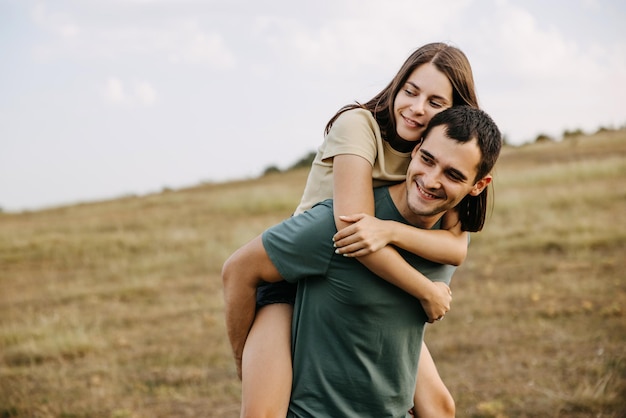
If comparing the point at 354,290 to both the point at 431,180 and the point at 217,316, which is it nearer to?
the point at 431,180

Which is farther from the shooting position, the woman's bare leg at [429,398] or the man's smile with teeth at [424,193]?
the woman's bare leg at [429,398]

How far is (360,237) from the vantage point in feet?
7.28

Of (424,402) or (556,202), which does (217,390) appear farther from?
(556,202)

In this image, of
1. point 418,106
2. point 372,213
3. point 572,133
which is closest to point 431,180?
point 372,213

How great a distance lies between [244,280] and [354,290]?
15.3 inches

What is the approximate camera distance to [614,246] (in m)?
11.7

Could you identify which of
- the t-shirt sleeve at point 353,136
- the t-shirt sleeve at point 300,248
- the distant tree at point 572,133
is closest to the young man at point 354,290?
the t-shirt sleeve at point 300,248

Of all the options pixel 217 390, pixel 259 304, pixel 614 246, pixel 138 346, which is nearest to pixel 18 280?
pixel 138 346

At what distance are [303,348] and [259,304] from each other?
10.1 inches

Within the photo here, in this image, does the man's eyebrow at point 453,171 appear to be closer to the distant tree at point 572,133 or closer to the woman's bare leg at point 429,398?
the woman's bare leg at point 429,398

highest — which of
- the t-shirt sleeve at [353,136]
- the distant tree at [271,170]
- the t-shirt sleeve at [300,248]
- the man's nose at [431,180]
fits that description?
the t-shirt sleeve at [353,136]

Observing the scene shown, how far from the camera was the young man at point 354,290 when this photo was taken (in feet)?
7.59

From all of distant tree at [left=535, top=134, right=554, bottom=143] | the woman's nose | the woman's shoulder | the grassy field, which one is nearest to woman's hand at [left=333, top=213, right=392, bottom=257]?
the woman's shoulder

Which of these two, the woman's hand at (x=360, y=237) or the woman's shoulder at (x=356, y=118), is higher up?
the woman's shoulder at (x=356, y=118)
